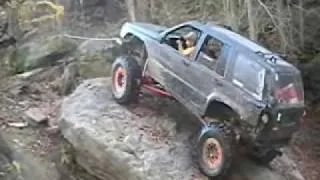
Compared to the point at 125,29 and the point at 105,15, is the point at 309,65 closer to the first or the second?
the point at 125,29

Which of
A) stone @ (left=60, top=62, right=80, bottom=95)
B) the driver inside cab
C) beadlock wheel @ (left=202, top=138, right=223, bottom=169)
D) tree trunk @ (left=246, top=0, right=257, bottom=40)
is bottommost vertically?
stone @ (left=60, top=62, right=80, bottom=95)

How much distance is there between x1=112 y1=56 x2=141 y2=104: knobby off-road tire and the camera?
9320 millimetres

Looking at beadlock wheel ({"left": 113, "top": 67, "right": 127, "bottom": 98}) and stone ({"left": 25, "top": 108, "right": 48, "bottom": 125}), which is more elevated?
beadlock wheel ({"left": 113, "top": 67, "right": 127, "bottom": 98})

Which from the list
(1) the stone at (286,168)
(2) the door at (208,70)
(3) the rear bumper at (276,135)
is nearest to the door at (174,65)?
(2) the door at (208,70)

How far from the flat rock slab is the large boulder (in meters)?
3.49

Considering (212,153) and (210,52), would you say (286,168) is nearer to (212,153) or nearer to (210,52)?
(212,153)

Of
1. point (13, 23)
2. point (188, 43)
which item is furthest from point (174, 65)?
point (13, 23)

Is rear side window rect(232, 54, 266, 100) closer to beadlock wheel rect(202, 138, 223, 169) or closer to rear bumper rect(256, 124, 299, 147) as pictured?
rear bumper rect(256, 124, 299, 147)

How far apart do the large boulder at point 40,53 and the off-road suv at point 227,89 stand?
4.59m

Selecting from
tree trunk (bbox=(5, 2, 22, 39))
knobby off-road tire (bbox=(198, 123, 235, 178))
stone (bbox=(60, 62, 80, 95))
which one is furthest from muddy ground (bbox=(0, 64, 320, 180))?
tree trunk (bbox=(5, 2, 22, 39))

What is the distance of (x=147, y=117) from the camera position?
9.29m

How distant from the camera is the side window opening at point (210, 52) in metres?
8.26

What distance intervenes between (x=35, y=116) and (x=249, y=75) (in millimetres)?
Answer: 4753

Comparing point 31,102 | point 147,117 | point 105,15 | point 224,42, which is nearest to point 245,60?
point 224,42
